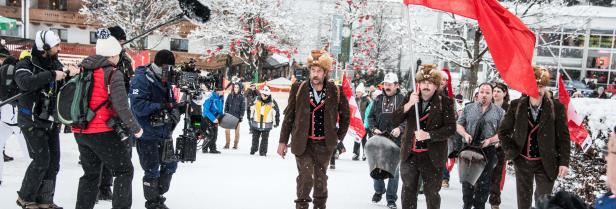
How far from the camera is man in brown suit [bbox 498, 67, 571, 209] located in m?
6.23

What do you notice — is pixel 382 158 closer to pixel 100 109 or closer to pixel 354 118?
pixel 100 109

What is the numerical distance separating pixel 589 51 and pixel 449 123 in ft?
140

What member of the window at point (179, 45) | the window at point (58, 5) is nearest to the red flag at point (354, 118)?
the window at point (179, 45)

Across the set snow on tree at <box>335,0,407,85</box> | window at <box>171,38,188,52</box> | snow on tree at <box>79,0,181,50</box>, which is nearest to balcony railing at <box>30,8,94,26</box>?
snow on tree at <box>79,0,181,50</box>

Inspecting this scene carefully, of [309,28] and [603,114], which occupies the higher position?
[309,28]

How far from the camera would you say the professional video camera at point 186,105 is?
261 inches

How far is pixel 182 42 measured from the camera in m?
50.8

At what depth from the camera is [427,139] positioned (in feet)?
21.1

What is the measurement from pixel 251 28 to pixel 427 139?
36.2m

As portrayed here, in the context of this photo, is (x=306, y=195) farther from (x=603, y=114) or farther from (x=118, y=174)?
(x=603, y=114)

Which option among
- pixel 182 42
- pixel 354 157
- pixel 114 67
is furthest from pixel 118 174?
pixel 182 42

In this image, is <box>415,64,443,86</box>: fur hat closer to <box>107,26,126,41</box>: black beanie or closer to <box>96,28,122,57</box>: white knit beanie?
<box>96,28,122,57</box>: white knit beanie

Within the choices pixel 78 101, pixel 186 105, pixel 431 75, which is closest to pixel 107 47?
pixel 78 101

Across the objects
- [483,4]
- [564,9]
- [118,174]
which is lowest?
[118,174]
